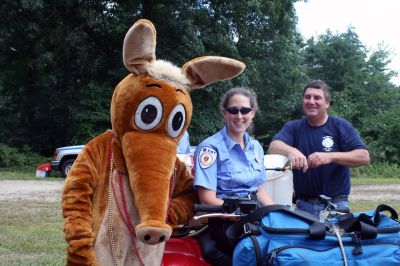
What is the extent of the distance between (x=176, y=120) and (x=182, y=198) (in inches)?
20.1

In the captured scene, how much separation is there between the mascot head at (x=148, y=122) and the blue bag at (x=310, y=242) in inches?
17.1

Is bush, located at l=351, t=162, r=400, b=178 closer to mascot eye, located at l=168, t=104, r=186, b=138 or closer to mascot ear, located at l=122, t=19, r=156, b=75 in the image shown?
mascot eye, located at l=168, t=104, r=186, b=138

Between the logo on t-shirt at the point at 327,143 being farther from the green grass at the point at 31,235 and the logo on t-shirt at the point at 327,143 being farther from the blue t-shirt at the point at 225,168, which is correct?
the green grass at the point at 31,235

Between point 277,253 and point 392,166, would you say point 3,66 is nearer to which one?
point 392,166

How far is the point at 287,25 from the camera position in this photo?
20469 millimetres

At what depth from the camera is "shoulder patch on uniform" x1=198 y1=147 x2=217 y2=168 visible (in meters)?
2.93

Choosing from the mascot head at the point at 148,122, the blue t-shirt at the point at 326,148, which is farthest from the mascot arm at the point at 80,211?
the blue t-shirt at the point at 326,148

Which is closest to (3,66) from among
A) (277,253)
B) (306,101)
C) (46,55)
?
(46,55)

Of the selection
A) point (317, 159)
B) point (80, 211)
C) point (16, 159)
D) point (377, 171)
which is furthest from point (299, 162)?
point (377, 171)

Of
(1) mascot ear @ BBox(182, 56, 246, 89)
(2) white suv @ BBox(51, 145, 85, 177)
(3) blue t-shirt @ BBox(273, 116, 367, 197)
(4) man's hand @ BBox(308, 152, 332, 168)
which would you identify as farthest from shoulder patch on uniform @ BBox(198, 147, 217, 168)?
(2) white suv @ BBox(51, 145, 85, 177)

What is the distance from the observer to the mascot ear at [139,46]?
A: 262cm

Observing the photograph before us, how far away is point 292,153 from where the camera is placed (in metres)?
3.49

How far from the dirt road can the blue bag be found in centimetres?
926

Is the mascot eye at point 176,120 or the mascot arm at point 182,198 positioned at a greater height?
the mascot eye at point 176,120
